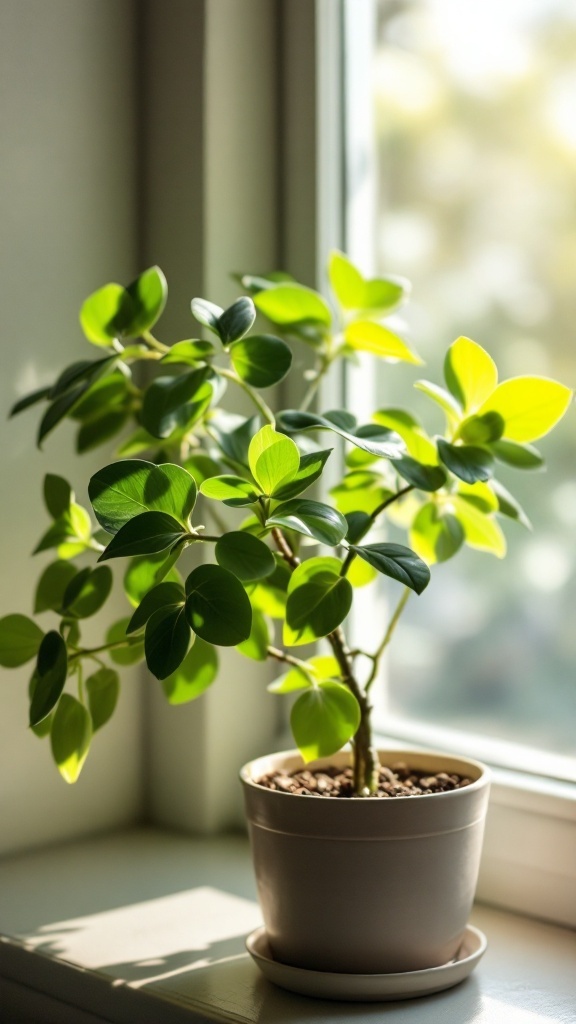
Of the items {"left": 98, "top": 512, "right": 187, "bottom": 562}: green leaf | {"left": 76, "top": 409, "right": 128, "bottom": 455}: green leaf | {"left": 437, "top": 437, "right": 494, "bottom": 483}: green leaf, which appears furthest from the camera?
{"left": 76, "top": 409, "right": 128, "bottom": 455}: green leaf

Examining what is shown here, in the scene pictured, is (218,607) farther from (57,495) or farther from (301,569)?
(57,495)

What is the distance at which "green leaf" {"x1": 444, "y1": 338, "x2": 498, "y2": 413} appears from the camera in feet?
2.57

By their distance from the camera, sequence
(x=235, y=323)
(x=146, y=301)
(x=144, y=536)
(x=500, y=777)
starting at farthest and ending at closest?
(x=500, y=777) → (x=146, y=301) → (x=235, y=323) → (x=144, y=536)

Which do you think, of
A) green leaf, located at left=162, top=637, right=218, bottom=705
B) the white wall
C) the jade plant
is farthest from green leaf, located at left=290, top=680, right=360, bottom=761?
the white wall

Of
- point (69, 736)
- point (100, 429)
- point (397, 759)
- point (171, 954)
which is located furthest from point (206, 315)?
point (171, 954)

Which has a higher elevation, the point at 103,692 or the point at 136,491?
the point at 136,491

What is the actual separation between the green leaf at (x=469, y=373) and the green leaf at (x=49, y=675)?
0.35 metres

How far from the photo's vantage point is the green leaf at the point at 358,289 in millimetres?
942

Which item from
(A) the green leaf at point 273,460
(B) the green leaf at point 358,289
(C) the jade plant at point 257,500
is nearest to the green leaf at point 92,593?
(C) the jade plant at point 257,500

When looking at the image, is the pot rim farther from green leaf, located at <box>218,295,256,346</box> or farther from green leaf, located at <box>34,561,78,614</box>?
green leaf, located at <box>218,295,256,346</box>

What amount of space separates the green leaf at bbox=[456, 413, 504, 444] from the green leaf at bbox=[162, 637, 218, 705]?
10.7 inches

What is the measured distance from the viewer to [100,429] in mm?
961

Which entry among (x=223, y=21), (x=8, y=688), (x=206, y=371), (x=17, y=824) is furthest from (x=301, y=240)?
(x=17, y=824)

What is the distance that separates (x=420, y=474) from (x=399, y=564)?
112mm
